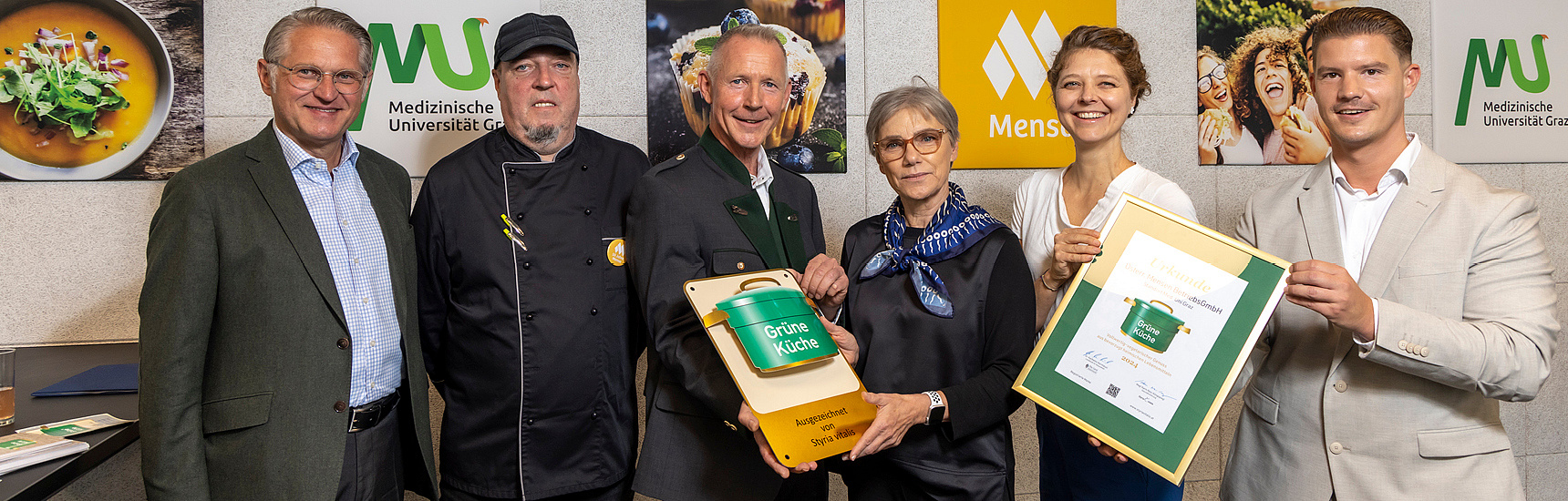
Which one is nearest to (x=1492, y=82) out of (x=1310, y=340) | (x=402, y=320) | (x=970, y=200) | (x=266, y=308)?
(x=970, y=200)

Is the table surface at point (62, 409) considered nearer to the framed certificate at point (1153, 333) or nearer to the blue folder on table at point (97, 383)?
the blue folder on table at point (97, 383)

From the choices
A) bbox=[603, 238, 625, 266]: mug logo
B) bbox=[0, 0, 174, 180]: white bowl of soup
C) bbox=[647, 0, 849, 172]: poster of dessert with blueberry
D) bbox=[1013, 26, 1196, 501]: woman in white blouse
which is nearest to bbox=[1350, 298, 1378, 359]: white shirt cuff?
bbox=[1013, 26, 1196, 501]: woman in white blouse

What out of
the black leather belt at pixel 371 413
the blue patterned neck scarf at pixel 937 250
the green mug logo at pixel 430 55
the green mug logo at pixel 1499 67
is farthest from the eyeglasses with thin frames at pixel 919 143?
the green mug logo at pixel 1499 67

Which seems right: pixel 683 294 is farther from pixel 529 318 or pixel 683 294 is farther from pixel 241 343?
pixel 241 343

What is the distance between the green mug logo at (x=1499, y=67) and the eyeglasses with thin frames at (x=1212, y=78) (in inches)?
44.6

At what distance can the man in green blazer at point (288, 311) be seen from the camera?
4.93 ft

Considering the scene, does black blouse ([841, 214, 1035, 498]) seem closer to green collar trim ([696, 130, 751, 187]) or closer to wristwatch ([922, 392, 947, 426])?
wristwatch ([922, 392, 947, 426])

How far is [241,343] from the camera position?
157 centimetres

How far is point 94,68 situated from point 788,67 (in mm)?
2478

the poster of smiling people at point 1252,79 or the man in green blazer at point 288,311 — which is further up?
the poster of smiling people at point 1252,79

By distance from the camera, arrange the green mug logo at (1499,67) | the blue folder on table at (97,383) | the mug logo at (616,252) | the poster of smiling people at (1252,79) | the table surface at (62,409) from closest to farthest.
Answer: the table surface at (62,409) < the mug logo at (616,252) < the blue folder on table at (97,383) < the poster of smiling people at (1252,79) < the green mug logo at (1499,67)

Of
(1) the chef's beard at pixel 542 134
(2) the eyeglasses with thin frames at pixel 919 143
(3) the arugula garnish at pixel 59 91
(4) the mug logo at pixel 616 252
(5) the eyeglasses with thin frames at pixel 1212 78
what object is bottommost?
(4) the mug logo at pixel 616 252

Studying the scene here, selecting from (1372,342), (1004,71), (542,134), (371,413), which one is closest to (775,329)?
(542,134)

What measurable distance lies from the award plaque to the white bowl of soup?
2.60 metres
